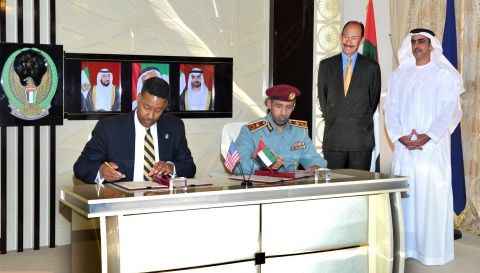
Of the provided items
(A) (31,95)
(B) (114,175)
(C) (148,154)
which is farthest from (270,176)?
(A) (31,95)

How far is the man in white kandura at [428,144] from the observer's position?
207 inches

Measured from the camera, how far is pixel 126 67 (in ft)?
19.7

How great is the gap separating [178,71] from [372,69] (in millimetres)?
1829

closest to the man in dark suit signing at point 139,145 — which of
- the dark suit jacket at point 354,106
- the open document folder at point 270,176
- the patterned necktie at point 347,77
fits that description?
the open document folder at point 270,176

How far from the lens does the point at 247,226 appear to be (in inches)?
141

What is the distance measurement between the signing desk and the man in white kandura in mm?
1195

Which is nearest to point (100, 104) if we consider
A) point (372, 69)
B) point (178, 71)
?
point (178, 71)

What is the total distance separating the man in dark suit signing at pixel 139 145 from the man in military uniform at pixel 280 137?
0.49 metres

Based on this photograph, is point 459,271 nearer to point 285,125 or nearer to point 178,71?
point 285,125

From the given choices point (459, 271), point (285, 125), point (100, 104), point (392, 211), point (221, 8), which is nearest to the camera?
point (392, 211)

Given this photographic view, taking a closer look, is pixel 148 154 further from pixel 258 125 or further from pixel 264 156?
pixel 258 125

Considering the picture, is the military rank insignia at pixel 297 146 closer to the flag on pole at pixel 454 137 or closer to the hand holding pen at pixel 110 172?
the hand holding pen at pixel 110 172

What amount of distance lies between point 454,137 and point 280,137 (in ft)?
7.72

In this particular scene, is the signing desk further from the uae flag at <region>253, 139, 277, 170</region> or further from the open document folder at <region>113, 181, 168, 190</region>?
the uae flag at <region>253, 139, 277, 170</region>
